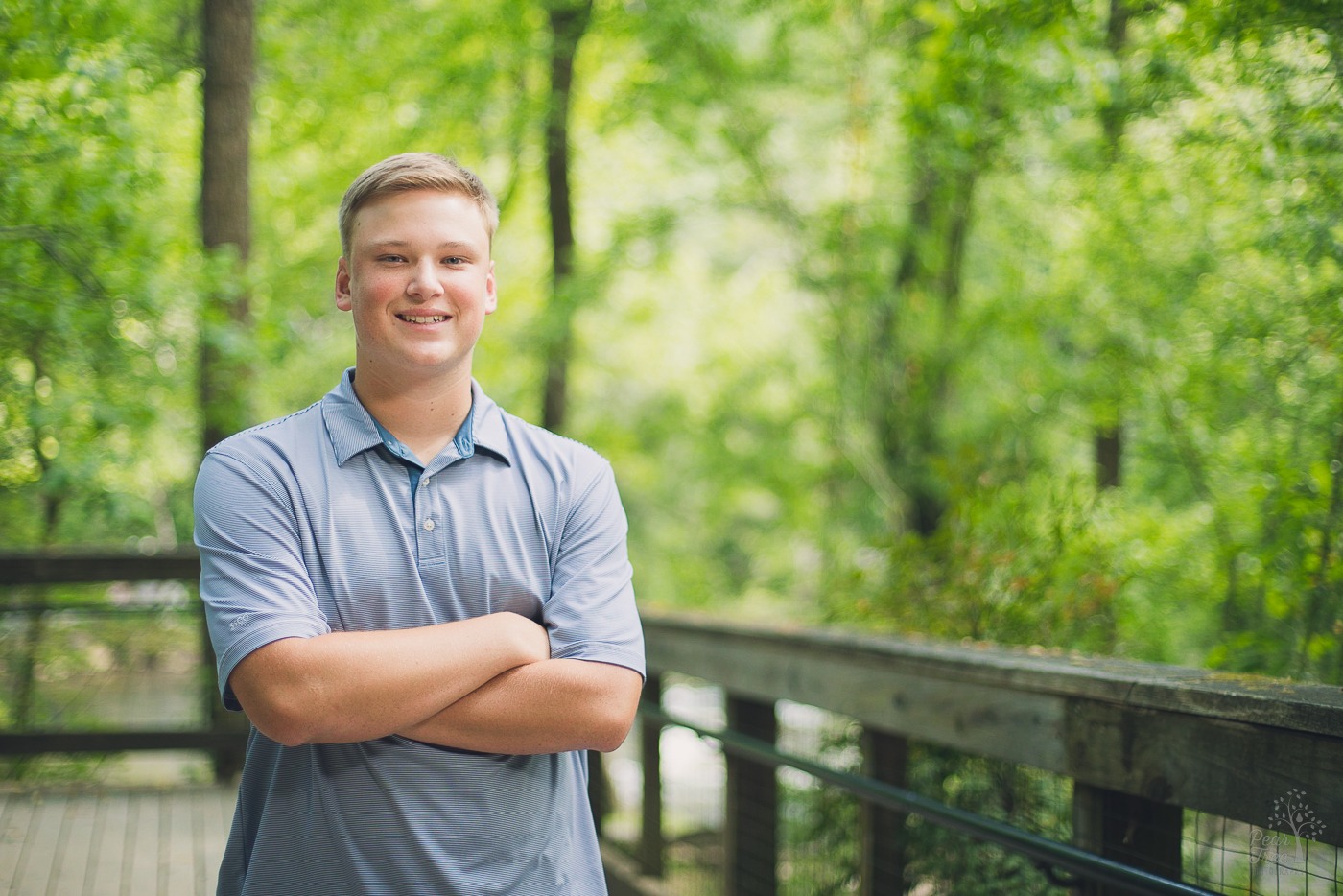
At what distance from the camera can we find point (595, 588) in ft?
5.61

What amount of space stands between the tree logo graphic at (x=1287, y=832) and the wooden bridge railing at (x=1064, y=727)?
0.01 meters

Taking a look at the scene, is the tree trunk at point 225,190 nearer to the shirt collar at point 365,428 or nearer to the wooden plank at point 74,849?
the wooden plank at point 74,849

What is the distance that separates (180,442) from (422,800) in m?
6.15

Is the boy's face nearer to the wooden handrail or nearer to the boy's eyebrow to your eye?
the boy's eyebrow

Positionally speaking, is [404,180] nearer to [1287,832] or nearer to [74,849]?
[1287,832]

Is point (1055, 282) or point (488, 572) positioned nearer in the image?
point (488, 572)

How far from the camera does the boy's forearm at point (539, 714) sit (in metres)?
1.55

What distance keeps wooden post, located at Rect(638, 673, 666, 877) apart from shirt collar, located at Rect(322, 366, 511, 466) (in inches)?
87.2

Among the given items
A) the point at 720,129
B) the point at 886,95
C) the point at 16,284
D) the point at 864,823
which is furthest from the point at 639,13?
the point at 864,823

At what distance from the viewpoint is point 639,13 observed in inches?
306

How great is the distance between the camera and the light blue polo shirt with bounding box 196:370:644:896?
151cm

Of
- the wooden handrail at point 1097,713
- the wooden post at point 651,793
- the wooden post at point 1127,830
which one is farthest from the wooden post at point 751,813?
the wooden post at point 1127,830

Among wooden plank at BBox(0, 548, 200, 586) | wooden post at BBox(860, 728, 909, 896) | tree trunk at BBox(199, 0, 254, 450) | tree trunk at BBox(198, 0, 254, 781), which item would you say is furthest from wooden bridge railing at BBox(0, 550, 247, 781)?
wooden post at BBox(860, 728, 909, 896)

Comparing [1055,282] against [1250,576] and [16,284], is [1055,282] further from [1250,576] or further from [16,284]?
[16,284]
